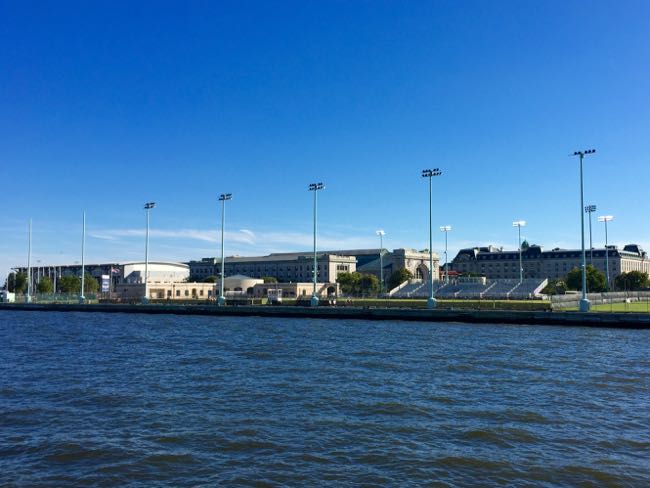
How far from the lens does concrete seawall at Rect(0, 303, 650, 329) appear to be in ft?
203

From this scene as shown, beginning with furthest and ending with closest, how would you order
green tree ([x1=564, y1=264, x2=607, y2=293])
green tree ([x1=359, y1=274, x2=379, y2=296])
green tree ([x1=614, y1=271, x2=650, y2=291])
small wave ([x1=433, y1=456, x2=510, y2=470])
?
green tree ([x1=614, y1=271, x2=650, y2=291]), green tree ([x1=359, y1=274, x2=379, y2=296]), green tree ([x1=564, y1=264, x2=607, y2=293]), small wave ([x1=433, y1=456, x2=510, y2=470])

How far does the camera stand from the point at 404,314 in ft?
253

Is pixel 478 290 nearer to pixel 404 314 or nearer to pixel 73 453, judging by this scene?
pixel 404 314

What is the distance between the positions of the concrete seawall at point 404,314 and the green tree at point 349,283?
6857 centimetres

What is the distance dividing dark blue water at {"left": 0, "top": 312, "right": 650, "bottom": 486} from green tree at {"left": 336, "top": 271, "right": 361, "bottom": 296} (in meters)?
123

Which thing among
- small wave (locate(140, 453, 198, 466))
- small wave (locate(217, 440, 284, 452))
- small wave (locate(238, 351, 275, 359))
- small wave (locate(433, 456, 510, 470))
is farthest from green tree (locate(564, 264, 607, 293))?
small wave (locate(140, 453, 198, 466))

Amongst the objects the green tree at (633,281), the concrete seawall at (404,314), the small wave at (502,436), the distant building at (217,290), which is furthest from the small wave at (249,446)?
the green tree at (633,281)

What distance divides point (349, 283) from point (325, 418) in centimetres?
14627

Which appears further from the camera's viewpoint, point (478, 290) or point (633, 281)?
point (633, 281)

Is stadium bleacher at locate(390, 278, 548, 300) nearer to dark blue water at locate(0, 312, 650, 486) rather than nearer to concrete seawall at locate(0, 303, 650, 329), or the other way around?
concrete seawall at locate(0, 303, 650, 329)

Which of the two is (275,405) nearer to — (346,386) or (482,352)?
(346,386)

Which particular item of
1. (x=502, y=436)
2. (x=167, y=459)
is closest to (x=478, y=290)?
(x=502, y=436)

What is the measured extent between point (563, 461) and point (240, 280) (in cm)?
17426

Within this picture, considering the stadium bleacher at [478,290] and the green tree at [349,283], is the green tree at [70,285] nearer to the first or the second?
the green tree at [349,283]
